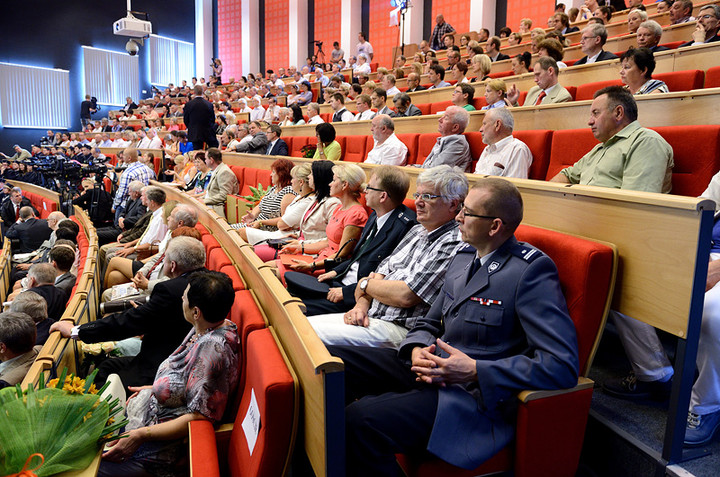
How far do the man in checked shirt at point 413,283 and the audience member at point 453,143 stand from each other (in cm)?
108

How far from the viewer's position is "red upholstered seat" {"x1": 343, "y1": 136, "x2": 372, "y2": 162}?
12.4 feet

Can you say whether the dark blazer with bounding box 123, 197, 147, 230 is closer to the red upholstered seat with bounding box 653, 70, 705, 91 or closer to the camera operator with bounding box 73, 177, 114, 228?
the camera operator with bounding box 73, 177, 114, 228

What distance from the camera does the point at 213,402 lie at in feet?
4.37

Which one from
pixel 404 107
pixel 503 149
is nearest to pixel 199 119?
pixel 404 107

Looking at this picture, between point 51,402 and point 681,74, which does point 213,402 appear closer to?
point 51,402

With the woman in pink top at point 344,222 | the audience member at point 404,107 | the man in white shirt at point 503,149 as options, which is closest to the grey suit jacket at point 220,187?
the audience member at point 404,107

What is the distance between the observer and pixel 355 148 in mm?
3904

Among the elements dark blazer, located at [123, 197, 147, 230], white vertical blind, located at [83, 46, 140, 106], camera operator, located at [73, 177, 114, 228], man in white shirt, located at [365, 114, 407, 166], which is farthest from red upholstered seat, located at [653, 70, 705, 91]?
white vertical blind, located at [83, 46, 140, 106]

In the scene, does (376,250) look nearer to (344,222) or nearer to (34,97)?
(344,222)

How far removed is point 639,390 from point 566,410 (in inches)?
17.3

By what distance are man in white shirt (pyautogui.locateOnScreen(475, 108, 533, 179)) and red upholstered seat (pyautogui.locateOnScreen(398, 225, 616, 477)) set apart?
3.84 ft

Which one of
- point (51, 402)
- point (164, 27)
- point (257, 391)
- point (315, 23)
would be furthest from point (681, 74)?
point (164, 27)

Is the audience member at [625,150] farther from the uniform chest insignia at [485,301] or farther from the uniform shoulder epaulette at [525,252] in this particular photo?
the uniform chest insignia at [485,301]

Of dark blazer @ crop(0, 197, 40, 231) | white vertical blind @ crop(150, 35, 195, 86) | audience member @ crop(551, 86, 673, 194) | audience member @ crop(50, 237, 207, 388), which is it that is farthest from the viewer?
white vertical blind @ crop(150, 35, 195, 86)
